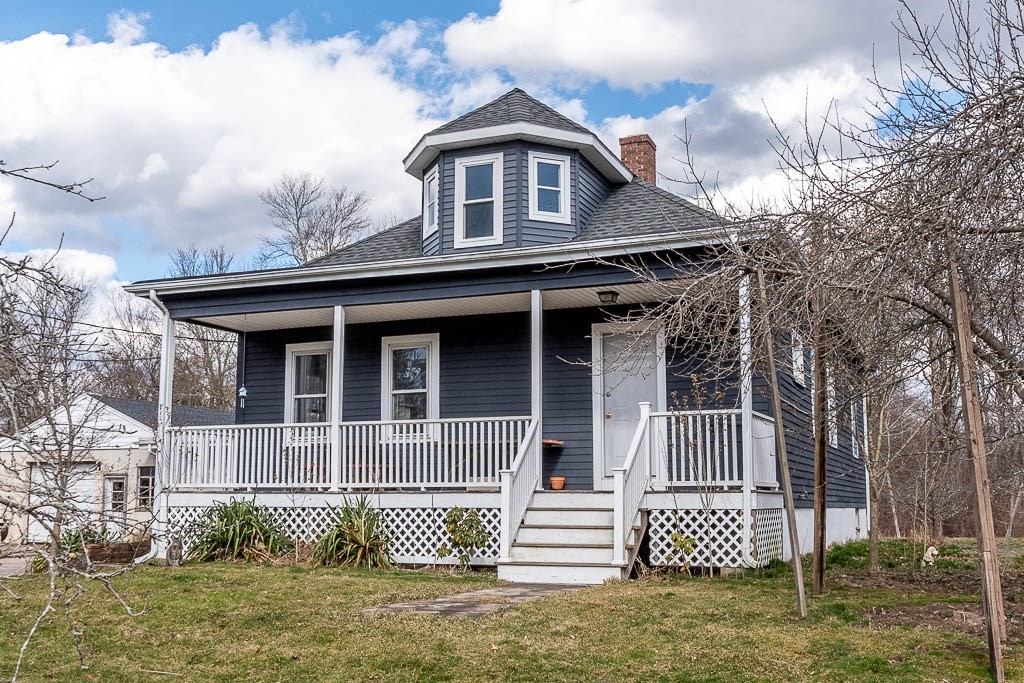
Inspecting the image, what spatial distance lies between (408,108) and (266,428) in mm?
12199

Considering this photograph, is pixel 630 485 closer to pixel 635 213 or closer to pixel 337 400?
pixel 337 400

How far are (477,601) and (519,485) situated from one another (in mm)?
2685

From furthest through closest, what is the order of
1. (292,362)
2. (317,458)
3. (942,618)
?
(292,362)
(317,458)
(942,618)

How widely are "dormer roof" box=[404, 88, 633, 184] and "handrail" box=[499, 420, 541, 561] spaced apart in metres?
4.45

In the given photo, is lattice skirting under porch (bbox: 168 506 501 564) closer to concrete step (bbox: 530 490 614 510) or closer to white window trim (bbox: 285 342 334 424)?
concrete step (bbox: 530 490 614 510)

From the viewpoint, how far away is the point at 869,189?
611 centimetres

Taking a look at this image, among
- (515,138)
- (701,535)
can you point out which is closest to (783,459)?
(701,535)

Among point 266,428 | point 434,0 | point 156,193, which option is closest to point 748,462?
point 266,428

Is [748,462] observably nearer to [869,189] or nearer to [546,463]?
[546,463]

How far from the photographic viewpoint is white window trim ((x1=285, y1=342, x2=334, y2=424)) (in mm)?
15575

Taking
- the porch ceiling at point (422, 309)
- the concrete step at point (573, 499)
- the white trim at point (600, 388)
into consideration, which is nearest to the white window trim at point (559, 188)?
the porch ceiling at point (422, 309)

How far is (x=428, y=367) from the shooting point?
48.5 ft

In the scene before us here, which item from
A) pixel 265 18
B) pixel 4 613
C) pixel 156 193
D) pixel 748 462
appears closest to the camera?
pixel 4 613

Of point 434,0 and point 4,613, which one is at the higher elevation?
point 434,0
